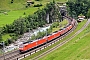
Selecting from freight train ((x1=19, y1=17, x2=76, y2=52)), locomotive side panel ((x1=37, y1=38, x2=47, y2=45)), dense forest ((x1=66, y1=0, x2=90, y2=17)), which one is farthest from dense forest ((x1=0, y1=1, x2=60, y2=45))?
locomotive side panel ((x1=37, y1=38, x2=47, y2=45))

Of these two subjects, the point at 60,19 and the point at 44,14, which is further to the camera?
the point at 60,19

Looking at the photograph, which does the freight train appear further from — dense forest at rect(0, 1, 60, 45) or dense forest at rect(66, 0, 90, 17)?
dense forest at rect(66, 0, 90, 17)

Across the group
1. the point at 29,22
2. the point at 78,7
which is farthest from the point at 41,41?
the point at 78,7

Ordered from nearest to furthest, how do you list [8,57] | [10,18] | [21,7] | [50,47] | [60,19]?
[8,57], [50,47], [10,18], [60,19], [21,7]

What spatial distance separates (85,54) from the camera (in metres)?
47.2

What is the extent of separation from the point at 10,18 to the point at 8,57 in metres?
73.5

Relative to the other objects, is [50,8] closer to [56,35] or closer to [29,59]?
[56,35]

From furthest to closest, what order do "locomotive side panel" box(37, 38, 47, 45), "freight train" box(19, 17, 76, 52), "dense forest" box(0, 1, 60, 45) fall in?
1. "dense forest" box(0, 1, 60, 45)
2. "locomotive side panel" box(37, 38, 47, 45)
3. "freight train" box(19, 17, 76, 52)

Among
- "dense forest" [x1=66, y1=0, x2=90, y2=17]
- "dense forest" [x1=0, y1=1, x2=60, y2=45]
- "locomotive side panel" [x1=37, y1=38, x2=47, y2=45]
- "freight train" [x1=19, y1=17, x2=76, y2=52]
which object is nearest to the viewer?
"freight train" [x1=19, y1=17, x2=76, y2=52]

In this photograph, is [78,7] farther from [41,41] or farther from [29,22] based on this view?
[41,41]

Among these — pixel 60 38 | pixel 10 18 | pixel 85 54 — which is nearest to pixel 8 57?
pixel 85 54

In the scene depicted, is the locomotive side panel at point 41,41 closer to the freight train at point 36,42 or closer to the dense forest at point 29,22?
the freight train at point 36,42

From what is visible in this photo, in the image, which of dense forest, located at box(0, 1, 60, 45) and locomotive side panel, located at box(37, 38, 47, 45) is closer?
locomotive side panel, located at box(37, 38, 47, 45)

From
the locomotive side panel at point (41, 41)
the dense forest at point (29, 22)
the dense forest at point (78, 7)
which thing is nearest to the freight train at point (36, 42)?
the locomotive side panel at point (41, 41)
